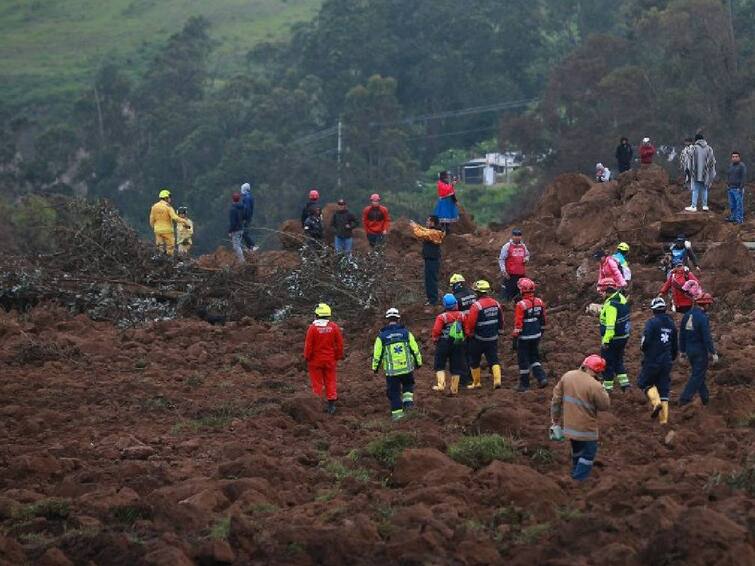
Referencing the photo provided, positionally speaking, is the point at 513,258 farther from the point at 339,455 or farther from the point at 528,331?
the point at 339,455

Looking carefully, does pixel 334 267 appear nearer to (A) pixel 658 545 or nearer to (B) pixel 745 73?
(A) pixel 658 545

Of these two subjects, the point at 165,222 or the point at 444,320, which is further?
the point at 165,222

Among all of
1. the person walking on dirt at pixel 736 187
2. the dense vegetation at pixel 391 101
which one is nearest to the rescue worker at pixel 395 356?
the person walking on dirt at pixel 736 187

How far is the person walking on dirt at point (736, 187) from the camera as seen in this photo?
29094 mm

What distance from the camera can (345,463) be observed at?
52.3ft

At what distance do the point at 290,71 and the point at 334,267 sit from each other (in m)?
46.0

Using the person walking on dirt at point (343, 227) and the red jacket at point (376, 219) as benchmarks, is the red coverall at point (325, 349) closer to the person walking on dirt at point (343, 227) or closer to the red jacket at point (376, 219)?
the person walking on dirt at point (343, 227)

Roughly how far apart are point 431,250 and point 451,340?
15.9ft

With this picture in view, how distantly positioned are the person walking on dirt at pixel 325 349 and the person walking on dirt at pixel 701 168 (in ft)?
40.2

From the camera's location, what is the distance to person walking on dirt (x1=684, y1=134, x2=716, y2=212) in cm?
2903

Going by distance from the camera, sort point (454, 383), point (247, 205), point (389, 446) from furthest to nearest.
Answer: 1. point (247, 205)
2. point (454, 383)
3. point (389, 446)

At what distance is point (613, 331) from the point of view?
1798 cm

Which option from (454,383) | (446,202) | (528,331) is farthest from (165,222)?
(528,331)

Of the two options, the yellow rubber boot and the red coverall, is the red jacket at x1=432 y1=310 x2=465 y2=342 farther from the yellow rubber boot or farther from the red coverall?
the yellow rubber boot
